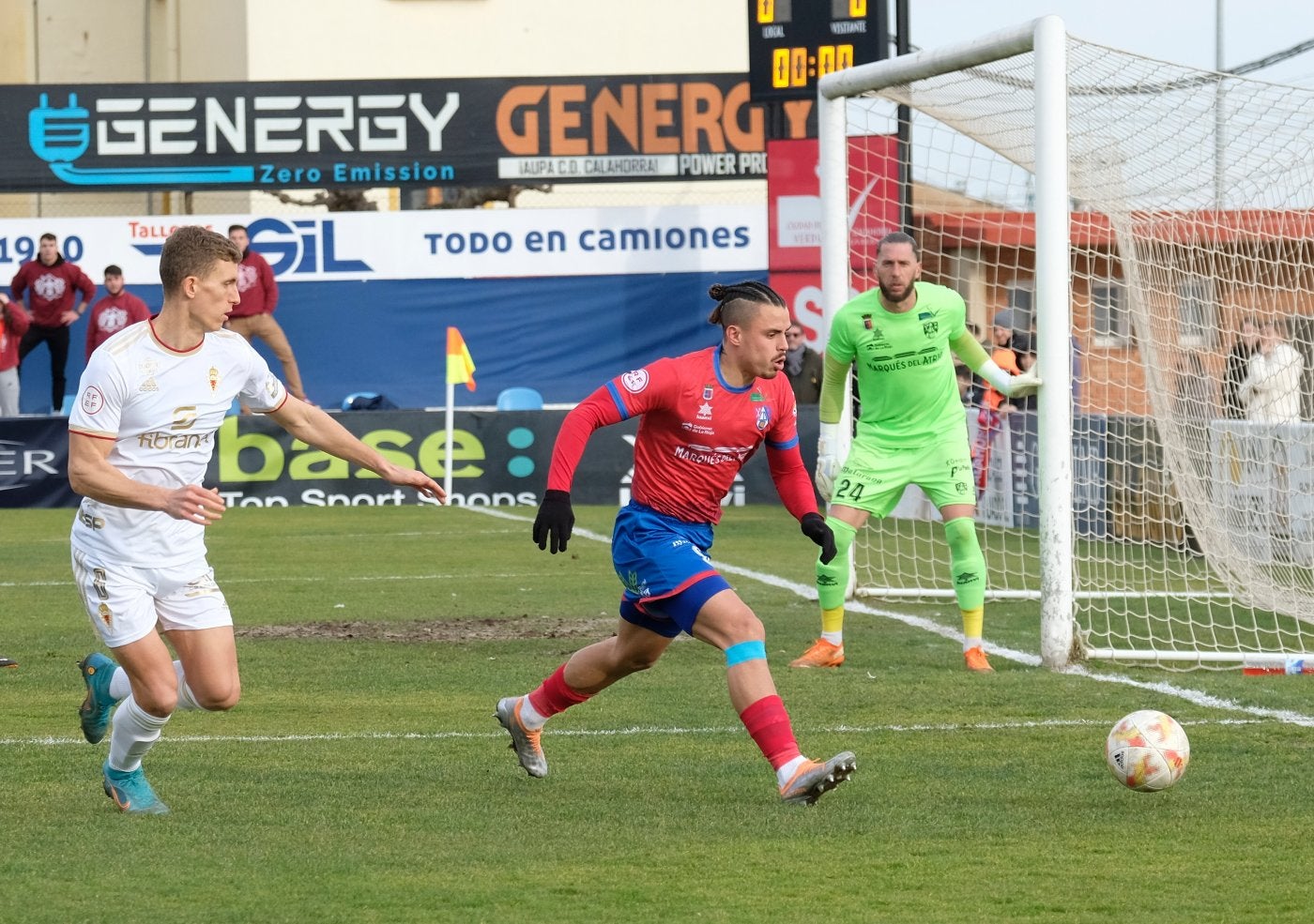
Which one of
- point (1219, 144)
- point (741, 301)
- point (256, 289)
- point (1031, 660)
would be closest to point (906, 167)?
point (1219, 144)

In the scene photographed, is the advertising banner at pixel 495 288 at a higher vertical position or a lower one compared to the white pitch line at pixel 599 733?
higher

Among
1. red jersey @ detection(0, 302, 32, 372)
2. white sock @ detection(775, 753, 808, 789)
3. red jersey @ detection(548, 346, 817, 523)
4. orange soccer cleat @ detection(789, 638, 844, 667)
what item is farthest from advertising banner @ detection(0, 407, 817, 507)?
white sock @ detection(775, 753, 808, 789)

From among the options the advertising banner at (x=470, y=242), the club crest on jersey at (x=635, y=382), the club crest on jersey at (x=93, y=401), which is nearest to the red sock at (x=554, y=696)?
the club crest on jersey at (x=635, y=382)

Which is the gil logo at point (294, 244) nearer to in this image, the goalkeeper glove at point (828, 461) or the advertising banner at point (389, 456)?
the advertising banner at point (389, 456)

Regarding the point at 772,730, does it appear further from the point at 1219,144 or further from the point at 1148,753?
the point at 1219,144

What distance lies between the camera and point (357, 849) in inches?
225

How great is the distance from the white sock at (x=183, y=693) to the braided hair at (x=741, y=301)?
2.10 meters

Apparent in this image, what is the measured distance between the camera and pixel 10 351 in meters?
22.6

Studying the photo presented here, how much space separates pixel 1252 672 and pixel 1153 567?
173 inches

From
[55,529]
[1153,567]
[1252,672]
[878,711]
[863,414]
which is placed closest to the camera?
[878,711]

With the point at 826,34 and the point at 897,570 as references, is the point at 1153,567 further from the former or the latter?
the point at 826,34

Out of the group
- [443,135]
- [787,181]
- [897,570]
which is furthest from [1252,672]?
[443,135]

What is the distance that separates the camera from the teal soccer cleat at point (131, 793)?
6227 millimetres

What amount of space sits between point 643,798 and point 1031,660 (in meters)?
3.97
